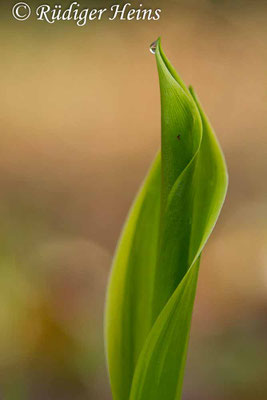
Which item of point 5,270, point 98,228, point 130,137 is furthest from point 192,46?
point 5,270

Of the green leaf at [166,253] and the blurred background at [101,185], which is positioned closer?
the green leaf at [166,253]

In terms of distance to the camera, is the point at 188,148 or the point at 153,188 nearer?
the point at 188,148

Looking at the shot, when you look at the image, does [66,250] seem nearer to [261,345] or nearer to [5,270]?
[5,270]
